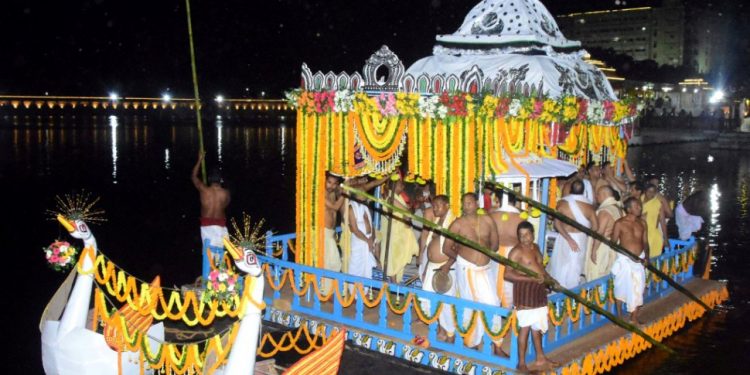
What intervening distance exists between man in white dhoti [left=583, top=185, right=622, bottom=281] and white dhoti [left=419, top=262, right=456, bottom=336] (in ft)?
8.13

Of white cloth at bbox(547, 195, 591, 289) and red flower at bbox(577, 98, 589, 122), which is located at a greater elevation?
red flower at bbox(577, 98, 589, 122)

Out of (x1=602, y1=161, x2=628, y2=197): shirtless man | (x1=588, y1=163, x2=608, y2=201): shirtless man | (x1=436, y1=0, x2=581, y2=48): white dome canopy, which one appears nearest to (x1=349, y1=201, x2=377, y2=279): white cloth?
(x1=436, y1=0, x2=581, y2=48): white dome canopy

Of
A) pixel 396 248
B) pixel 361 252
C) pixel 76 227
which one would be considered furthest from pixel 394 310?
pixel 76 227

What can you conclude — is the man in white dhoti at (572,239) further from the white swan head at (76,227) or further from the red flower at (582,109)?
the white swan head at (76,227)

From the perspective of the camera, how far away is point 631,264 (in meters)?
9.70

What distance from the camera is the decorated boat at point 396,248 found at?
802 cm

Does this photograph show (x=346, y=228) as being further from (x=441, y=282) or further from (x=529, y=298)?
(x=529, y=298)

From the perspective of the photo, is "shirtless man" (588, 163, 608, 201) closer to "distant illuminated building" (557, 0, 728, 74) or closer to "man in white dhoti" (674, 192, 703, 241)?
"man in white dhoti" (674, 192, 703, 241)

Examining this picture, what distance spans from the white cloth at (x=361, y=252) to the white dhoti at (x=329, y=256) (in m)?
0.24

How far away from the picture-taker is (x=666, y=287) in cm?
1127

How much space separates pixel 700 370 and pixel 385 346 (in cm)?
373

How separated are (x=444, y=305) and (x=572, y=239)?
284 cm

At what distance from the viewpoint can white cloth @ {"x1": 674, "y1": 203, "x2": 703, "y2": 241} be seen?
12742 mm

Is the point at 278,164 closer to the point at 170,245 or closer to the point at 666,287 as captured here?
the point at 170,245
